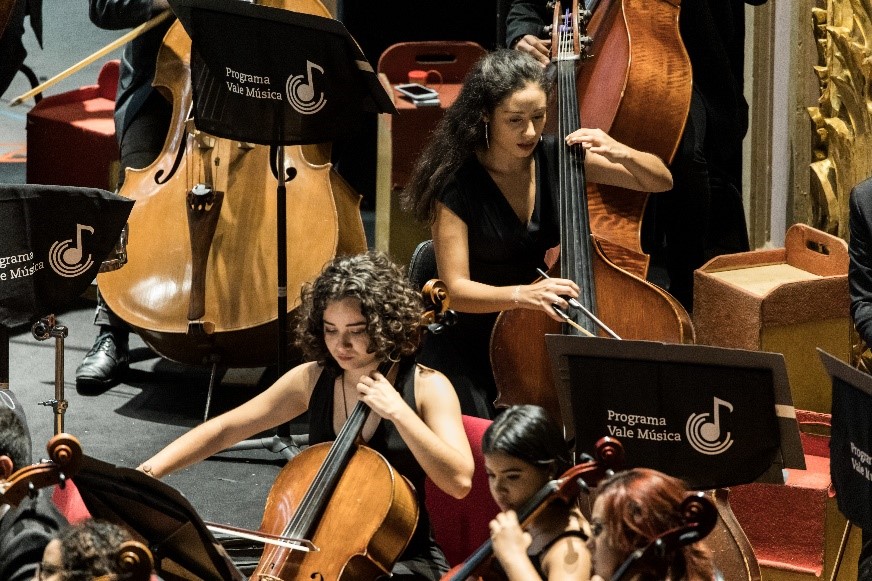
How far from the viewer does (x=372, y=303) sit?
8.46 feet

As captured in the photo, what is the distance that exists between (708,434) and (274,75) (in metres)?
1.55

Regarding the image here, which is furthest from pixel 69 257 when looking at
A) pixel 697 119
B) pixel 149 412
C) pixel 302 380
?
pixel 697 119

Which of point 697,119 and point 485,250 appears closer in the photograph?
point 485,250

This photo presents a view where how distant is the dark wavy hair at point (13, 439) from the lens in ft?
7.27

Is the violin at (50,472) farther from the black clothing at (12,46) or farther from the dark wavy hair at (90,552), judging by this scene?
the black clothing at (12,46)

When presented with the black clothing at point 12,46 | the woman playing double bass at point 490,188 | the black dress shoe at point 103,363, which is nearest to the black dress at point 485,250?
the woman playing double bass at point 490,188

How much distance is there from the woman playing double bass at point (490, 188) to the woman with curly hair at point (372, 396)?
481 mm

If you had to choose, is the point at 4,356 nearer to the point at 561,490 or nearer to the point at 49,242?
the point at 49,242

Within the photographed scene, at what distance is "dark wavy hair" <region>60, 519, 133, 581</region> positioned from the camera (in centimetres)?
185

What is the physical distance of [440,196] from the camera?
10.5 ft

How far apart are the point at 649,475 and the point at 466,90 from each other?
4.75 ft

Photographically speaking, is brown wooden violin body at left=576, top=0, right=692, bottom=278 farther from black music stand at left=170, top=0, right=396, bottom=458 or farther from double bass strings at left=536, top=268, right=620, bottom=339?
black music stand at left=170, top=0, right=396, bottom=458

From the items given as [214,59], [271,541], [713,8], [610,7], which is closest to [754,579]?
[271,541]

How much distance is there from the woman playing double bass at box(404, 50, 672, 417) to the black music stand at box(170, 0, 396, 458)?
0.24 metres
